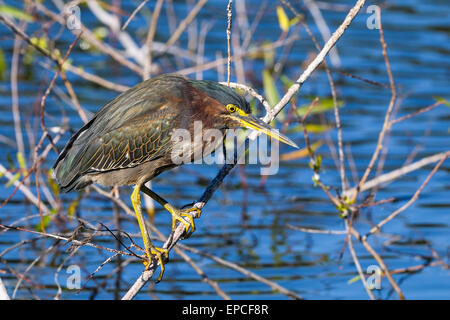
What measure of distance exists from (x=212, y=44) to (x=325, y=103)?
4.99 metres

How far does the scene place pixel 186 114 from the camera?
16.7ft

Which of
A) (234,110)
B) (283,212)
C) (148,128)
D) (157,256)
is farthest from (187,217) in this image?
(283,212)

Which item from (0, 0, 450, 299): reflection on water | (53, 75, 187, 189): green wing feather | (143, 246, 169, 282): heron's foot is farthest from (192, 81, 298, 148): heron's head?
(0, 0, 450, 299): reflection on water

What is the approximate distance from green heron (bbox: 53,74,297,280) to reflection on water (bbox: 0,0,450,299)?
0.45 meters

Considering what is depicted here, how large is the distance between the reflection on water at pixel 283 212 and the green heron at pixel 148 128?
45cm

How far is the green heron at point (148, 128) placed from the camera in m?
5.02

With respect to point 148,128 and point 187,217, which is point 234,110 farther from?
point 187,217

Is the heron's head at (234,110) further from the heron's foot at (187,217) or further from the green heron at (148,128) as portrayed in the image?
the heron's foot at (187,217)

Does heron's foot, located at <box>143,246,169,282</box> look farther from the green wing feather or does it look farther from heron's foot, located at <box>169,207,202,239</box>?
the green wing feather

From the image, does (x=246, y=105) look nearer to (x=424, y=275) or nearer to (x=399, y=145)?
(x=424, y=275)

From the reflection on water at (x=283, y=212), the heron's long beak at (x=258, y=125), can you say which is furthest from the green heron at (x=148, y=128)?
the reflection on water at (x=283, y=212)

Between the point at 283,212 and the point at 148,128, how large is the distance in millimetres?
3651
